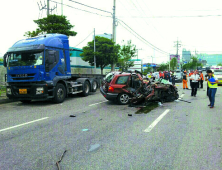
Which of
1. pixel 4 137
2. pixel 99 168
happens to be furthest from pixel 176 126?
pixel 4 137

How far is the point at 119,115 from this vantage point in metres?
7.98

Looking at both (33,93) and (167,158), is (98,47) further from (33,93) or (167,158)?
(167,158)

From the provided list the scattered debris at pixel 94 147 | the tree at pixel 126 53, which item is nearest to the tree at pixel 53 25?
the scattered debris at pixel 94 147

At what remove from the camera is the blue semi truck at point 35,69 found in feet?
33.8

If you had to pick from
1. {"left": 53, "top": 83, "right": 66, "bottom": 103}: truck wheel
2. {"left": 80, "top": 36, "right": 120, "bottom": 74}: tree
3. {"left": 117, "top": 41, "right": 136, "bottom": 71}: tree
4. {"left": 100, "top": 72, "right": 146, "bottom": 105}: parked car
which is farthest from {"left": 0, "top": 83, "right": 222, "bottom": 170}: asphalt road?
{"left": 117, "top": 41, "right": 136, "bottom": 71}: tree

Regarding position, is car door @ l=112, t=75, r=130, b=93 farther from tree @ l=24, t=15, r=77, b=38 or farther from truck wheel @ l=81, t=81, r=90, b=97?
tree @ l=24, t=15, r=77, b=38

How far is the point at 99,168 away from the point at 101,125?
115 inches

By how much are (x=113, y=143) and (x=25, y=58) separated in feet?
25.1

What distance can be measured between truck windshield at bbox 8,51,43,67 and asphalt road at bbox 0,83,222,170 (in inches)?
145

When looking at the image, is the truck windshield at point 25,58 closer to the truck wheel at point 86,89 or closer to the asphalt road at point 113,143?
the asphalt road at point 113,143

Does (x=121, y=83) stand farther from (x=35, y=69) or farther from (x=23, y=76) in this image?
(x=23, y=76)

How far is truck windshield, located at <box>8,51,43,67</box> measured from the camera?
33.9 feet

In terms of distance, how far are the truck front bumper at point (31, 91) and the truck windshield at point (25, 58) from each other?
1.04 m

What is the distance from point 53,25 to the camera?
17.2 metres
